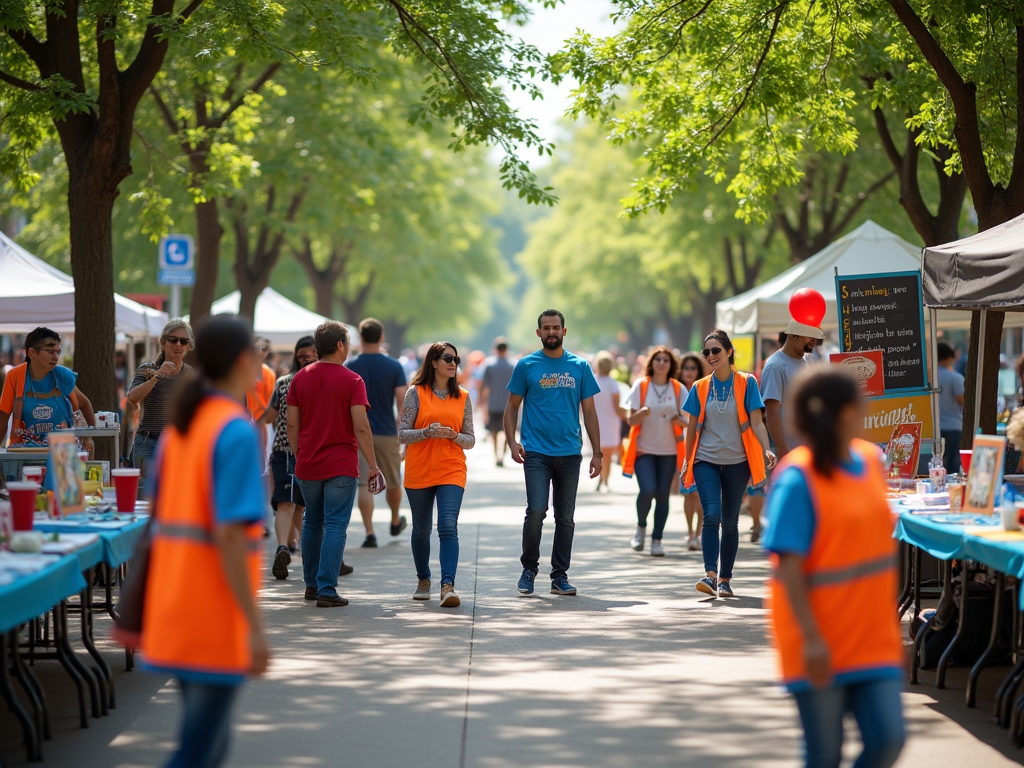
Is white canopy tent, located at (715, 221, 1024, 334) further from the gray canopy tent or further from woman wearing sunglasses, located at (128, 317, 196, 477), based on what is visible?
woman wearing sunglasses, located at (128, 317, 196, 477)

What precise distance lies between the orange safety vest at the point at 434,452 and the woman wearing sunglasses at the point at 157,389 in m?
1.80

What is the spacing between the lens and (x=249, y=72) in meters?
19.9

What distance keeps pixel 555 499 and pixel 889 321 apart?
310 cm

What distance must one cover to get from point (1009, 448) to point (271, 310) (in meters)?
17.3

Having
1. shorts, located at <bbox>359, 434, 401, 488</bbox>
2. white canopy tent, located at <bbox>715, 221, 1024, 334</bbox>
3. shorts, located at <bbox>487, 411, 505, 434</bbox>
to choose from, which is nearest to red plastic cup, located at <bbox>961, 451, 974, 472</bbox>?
shorts, located at <bbox>359, 434, 401, 488</bbox>

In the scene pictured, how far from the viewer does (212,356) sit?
4.32m

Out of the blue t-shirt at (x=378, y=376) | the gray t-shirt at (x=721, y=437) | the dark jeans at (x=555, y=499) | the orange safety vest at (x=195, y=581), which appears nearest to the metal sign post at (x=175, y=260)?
the blue t-shirt at (x=378, y=376)

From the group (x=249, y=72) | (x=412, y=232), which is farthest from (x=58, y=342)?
(x=412, y=232)

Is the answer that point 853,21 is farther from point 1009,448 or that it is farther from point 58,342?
point 58,342

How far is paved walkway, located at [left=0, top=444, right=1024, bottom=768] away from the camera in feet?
19.2

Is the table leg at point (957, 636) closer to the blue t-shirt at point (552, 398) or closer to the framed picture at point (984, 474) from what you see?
the framed picture at point (984, 474)

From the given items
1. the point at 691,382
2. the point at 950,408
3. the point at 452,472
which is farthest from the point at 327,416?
the point at 950,408

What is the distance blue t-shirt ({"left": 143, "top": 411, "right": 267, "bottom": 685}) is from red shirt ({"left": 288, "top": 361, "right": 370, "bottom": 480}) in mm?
5296

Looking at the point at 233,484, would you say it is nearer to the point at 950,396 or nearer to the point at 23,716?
the point at 23,716
